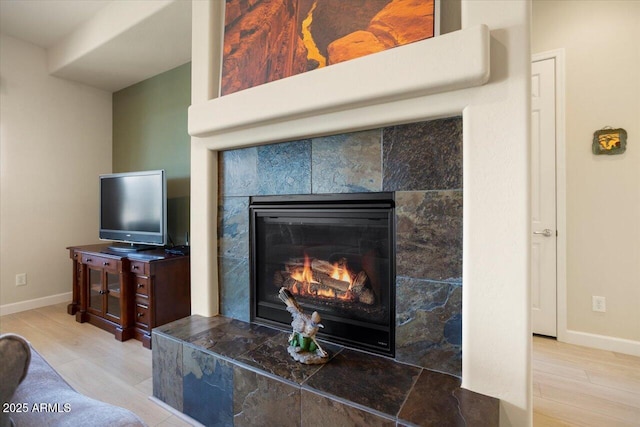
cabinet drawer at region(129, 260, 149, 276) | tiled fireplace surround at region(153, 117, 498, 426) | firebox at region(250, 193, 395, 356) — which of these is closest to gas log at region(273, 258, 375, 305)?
firebox at region(250, 193, 395, 356)

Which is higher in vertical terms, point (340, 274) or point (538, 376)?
point (340, 274)

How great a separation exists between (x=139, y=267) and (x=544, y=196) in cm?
338

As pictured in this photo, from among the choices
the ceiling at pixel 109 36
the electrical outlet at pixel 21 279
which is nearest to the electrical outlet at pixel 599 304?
the ceiling at pixel 109 36

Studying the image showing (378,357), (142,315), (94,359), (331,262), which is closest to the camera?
(378,357)

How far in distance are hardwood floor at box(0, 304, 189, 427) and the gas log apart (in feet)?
2.98

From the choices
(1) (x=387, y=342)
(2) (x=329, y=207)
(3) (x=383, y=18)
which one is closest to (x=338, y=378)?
(1) (x=387, y=342)

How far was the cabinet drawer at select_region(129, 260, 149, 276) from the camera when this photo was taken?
254cm

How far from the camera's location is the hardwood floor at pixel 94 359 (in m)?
1.82

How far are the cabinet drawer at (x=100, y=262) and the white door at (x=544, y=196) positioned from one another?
11.7ft

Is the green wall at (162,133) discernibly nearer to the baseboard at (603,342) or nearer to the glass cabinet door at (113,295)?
the glass cabinet door at (113,295)

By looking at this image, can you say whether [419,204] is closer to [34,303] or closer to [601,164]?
[601,164]

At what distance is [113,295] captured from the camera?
2.80 m

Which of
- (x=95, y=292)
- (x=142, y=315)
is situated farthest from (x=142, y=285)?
(x=95, y=292)

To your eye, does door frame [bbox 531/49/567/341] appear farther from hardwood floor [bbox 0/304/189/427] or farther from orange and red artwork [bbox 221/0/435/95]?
hardwood floor [bbox 0/304/189/427]
